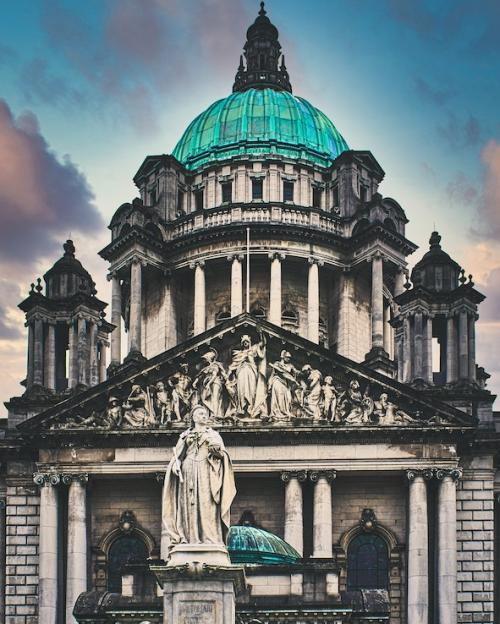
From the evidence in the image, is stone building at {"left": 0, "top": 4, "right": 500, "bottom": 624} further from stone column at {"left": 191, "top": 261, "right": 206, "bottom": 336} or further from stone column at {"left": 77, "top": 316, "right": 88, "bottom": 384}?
stone column at {"left": 191, "top": 261, "right": 206, "bottom": 336}

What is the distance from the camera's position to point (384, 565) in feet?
193

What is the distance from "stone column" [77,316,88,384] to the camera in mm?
66500

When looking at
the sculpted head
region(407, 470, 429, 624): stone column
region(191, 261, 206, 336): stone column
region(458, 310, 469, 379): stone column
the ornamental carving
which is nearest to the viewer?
the sculpted head

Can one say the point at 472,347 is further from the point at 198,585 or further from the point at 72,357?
the point at 198,585

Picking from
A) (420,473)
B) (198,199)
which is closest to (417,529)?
(420,473)

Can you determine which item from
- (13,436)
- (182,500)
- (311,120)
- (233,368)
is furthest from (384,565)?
(182,500)

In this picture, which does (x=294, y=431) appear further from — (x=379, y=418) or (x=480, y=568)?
(x=480, y=568)

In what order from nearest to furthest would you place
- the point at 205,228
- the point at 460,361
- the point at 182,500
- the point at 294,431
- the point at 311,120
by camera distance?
the point at 182,500 < the point at 294,431 < the point at 460,361 < the point at 205,228 < the point at 311,120

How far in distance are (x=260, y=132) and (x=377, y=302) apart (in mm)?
11941

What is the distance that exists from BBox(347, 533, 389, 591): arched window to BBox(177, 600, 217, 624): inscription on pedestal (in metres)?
32.8

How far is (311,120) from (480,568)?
97.0 ft

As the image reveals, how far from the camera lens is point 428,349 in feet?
216

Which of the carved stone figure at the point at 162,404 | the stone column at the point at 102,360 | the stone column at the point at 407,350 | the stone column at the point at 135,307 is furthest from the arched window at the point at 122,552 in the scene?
the stone column at the point at 407,350

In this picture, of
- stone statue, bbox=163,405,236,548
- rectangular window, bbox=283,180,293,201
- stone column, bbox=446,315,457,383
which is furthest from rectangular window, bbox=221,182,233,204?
stone statue, bbox=163,405,236,548
